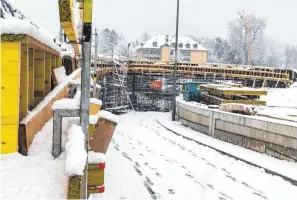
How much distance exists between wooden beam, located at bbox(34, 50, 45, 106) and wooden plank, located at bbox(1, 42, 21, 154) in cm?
252

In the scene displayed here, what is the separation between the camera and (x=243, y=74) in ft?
133

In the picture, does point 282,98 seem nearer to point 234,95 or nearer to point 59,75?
point 234,95

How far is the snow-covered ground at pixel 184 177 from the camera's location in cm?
838

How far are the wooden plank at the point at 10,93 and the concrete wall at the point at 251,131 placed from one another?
927 cm

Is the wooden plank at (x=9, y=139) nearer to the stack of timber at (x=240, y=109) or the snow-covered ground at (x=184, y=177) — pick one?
the snow-covered ground at (x=184, y=177)

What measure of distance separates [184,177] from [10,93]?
632 cm

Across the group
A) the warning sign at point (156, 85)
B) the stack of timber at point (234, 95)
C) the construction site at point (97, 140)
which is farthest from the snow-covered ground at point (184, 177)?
the warning sign at point (156, 85)

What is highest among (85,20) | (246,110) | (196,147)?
(85,20)

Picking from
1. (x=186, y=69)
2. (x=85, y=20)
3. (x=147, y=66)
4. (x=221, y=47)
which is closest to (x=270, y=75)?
(x=186, y=69)

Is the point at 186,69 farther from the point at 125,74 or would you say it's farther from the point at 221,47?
the point at 221,47

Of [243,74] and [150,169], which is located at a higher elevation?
[243,74]

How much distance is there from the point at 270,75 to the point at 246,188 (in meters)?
33.7

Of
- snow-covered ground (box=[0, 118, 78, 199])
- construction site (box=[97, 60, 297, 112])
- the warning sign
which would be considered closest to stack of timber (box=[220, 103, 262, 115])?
snow-covered ground (box=[0, 118, 78, 199])

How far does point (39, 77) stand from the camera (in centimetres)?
745
